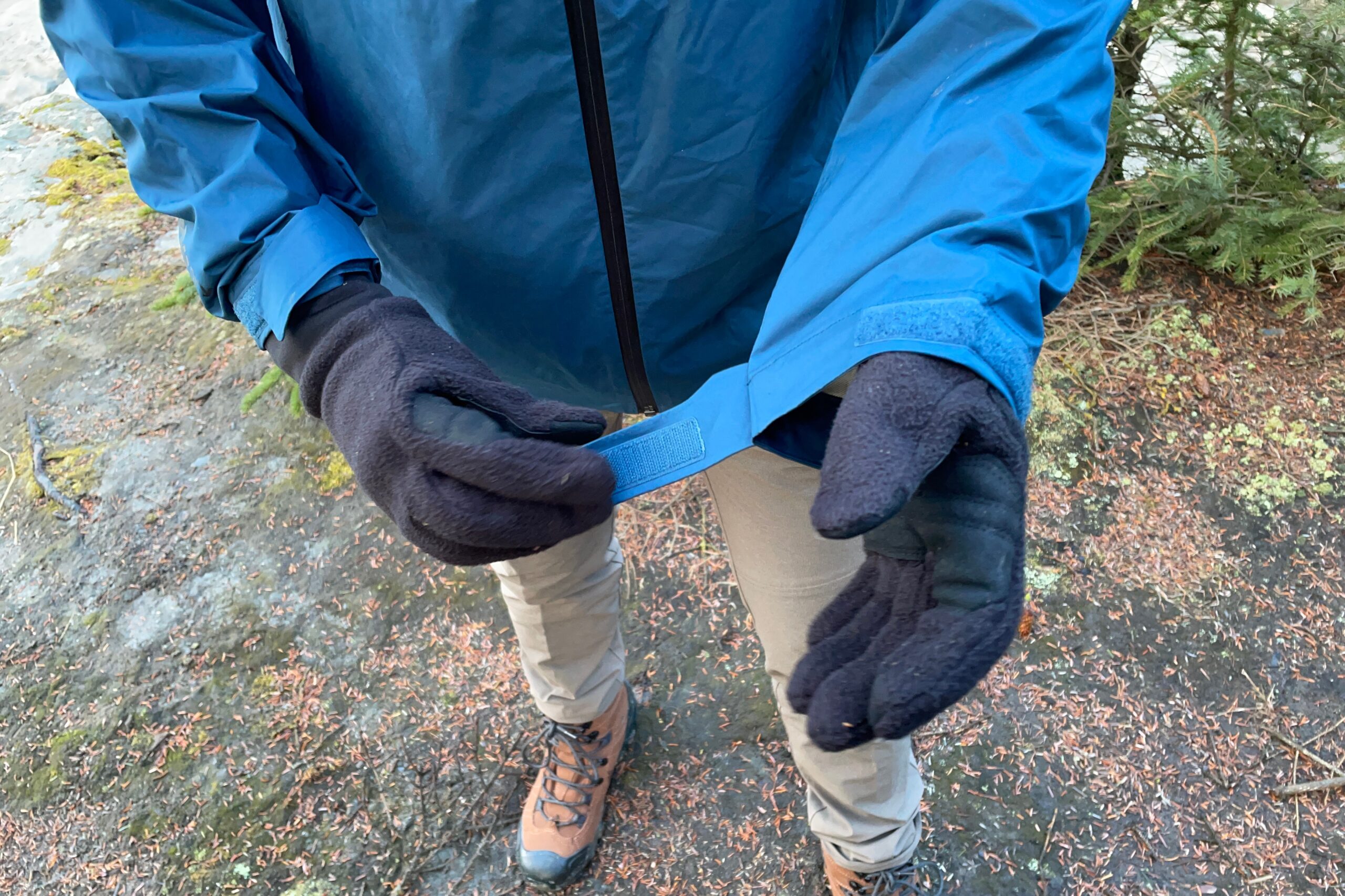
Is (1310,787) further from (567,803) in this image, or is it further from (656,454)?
(656,454)

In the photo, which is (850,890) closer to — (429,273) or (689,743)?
(689,743)

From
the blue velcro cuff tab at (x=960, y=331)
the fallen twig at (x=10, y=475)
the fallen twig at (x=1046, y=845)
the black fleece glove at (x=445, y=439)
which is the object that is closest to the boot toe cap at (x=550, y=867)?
the fallen twig at (x=1046, y=845)

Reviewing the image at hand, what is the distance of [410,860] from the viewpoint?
2193mm

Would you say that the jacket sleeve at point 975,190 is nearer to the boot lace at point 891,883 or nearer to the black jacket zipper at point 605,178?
the black jacket zipper at point 605,178

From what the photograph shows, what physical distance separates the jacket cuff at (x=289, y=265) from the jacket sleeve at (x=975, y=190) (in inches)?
27.3

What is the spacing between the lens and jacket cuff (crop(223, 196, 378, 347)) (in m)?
1.22

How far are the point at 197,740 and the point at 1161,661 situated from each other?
2825 mm

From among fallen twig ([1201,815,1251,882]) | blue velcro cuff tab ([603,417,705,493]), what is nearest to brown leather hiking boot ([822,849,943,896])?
fallen twig ([1201,815,1251,882])

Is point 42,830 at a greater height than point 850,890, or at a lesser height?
lesser

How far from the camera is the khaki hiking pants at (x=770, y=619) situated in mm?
1524

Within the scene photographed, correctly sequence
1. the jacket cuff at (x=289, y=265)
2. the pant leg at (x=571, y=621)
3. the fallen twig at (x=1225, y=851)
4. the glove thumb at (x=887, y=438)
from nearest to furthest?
the glove thumb at (x=887, y=438)
the jacket cuff at (x=289, y=265)
the pant leg at (x=571, y=621)
the fallen twig at (x=1225, y=851)

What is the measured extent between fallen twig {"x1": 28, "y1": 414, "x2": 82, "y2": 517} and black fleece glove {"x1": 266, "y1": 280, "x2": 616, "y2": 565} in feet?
8.31

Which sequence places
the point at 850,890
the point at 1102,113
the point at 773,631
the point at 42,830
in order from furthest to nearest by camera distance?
the point at 42,830 → the point at 850,890 → the point at 773,631 → the point at 1102,113

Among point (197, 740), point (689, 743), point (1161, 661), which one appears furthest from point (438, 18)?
point (1161, 661)
